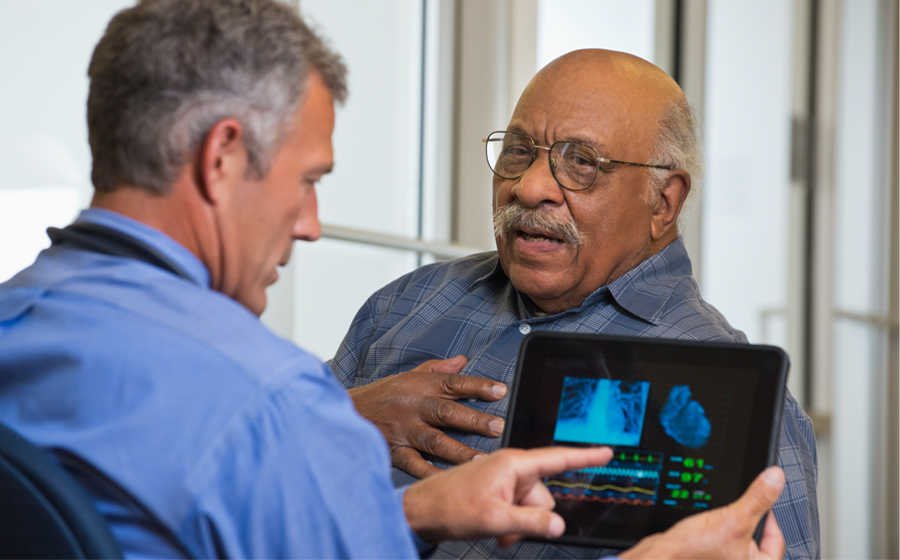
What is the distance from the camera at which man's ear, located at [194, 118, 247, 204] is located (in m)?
0.74

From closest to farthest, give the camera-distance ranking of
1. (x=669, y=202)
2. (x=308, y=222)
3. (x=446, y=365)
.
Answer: (x=308, y=222) < (x=446, y=365) < (x=669, y=202)

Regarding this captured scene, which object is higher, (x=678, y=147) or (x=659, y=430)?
(x=678, y=147)

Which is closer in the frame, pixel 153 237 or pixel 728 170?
pixel 153 237

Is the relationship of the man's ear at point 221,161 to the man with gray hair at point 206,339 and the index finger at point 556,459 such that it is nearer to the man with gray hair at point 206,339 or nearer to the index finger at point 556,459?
A: the man with gray hair at point 206,339

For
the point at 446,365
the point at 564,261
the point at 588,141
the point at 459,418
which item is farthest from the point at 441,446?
the point at 588,141

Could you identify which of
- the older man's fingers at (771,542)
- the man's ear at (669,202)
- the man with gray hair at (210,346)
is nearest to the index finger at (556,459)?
the man with gray hair at (210,346)

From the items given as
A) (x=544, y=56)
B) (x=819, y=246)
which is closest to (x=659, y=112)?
(x=544, y=56)

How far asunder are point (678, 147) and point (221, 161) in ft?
3.52

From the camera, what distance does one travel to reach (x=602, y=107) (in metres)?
1.51

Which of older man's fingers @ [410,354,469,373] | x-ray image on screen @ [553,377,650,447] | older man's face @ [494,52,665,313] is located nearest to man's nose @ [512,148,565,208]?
older man's face @ [494,52,665,313]

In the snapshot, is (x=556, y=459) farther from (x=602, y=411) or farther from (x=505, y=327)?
(x=505, y=327)

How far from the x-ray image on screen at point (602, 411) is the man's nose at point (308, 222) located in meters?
0.37

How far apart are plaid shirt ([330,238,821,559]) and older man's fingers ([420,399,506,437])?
4 cm

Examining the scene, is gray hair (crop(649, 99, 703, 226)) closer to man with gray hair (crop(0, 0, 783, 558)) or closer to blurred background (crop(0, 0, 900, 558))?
man with gray hair (crop(0, 0, 783, 558))
